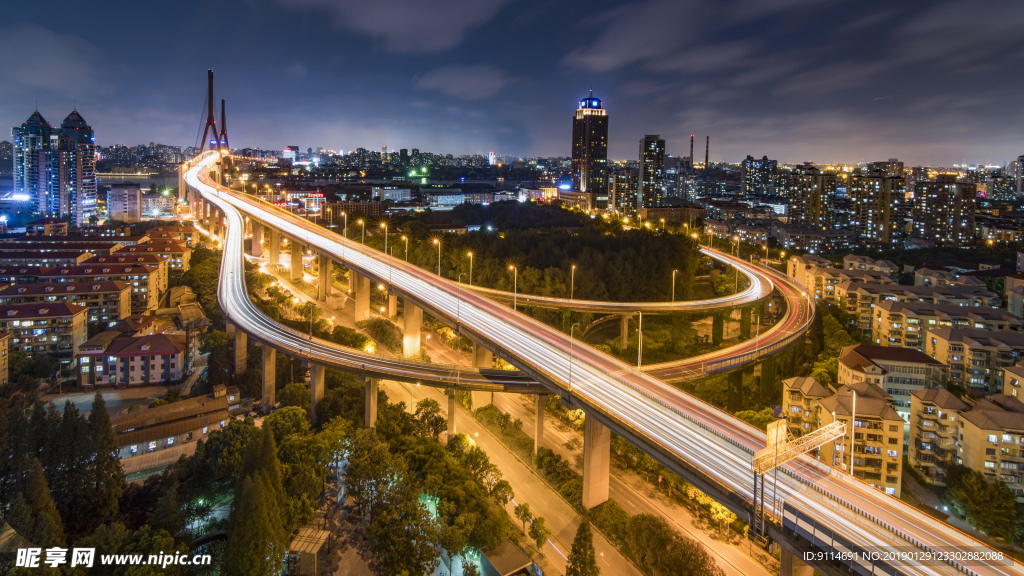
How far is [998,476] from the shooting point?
46.1 feet

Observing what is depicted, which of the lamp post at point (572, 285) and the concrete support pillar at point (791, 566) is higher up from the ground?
the lamp post at point (572, 285)

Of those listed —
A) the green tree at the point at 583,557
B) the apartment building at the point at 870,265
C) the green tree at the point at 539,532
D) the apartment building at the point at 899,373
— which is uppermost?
the apartment building at the point at 870,265

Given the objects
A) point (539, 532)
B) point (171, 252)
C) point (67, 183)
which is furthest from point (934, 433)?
point (67, 183)

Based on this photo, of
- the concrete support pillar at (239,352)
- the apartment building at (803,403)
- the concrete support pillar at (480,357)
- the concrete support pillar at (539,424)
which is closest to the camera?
the concrete support pillar at (539,424)

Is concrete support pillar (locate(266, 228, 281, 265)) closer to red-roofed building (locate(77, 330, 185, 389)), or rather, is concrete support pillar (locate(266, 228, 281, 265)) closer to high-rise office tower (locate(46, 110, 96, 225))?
red-roofed building (locate(77, 330, 185, 389))

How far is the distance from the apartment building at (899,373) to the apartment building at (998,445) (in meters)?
3.39

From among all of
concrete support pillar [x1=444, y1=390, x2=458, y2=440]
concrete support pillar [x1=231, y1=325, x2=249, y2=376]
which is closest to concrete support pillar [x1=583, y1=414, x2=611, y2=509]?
concrete support pillar [x1=444, y1=390, x2=458, y2=440]

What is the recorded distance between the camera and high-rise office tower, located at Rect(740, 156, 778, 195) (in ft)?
347

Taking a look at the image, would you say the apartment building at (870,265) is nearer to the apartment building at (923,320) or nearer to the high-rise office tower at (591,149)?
the apartment building at (923,320)

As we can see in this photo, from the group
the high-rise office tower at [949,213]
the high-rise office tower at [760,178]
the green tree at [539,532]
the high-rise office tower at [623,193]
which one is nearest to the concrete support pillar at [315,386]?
the green tree at [539,532]

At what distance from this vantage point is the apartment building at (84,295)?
26.5 m

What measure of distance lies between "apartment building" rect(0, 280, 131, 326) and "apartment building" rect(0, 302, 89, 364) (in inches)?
87.6

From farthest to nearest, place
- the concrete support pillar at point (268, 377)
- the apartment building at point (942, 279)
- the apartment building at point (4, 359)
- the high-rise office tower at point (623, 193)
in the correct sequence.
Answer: the high-rise office tower at point (623, 193) → the apartment building at point (942, 279) → the apartment building at point (4, 359) → the concrete support pillar at point (268, 377)

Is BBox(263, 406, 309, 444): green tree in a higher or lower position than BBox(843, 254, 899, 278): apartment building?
lower
